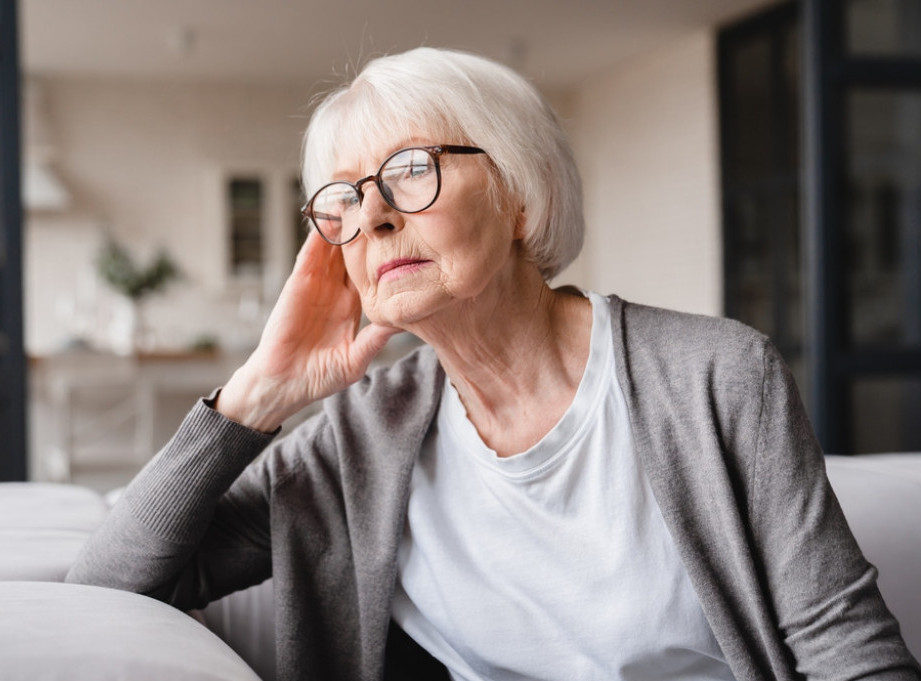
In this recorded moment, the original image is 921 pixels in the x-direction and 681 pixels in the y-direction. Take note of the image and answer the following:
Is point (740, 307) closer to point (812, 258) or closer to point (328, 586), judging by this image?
point (812, 258)

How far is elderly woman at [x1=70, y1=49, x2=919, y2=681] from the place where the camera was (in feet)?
3.51

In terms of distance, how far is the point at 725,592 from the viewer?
1.09 metres

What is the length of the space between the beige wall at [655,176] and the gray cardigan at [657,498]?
598 cm

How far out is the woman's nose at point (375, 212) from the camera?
3.82ft

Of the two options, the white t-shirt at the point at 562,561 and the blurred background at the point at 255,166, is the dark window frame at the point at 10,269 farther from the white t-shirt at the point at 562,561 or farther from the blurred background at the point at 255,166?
the white t-shirt at the point at 562,561

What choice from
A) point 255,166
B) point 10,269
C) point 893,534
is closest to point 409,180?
point 893,534

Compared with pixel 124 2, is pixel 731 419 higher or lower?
lower

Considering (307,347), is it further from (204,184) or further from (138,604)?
(204,184)

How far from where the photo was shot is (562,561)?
116 centimetres

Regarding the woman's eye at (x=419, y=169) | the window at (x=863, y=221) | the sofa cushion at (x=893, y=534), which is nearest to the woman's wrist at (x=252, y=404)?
the woman's eye at (x=419, y=169)

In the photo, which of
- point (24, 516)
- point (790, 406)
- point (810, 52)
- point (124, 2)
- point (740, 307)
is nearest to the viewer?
point (790, 406)

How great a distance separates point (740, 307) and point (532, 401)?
5.87 metres

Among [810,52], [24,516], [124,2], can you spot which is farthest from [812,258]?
[124,2]

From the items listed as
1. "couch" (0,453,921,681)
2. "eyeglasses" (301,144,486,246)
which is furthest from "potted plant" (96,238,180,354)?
"eyeglasses" (301,144,486,246)
